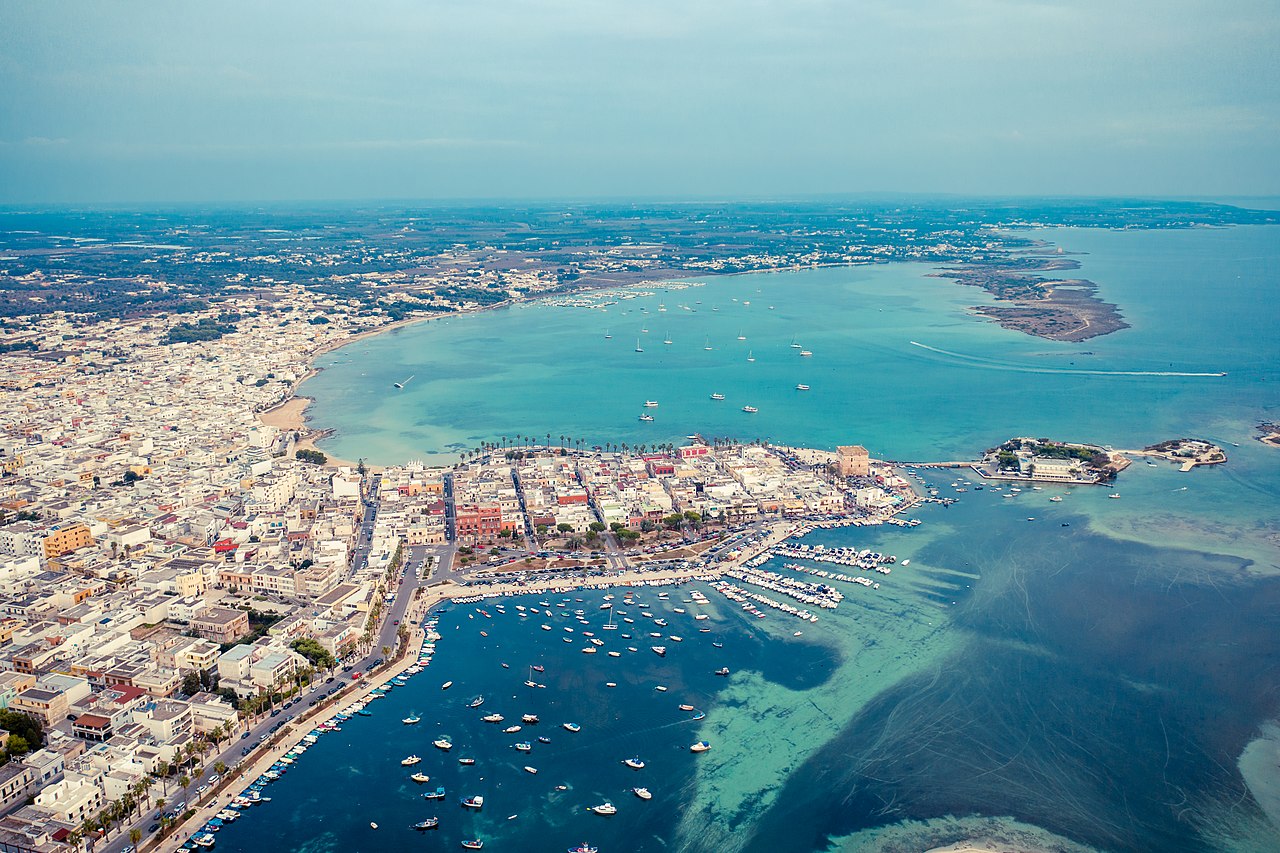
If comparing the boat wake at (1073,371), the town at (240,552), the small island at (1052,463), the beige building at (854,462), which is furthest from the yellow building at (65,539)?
the boat wake at (1073,371)

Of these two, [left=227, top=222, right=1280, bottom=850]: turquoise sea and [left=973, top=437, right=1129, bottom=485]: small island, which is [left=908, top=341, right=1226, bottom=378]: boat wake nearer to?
[left=227, top=222, right=1280, bottom=850]: turquoise sea

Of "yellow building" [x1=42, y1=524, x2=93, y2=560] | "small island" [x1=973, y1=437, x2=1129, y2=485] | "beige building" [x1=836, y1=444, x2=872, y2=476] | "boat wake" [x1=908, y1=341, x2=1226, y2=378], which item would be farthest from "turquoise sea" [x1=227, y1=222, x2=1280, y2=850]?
"yellow building" [x1=42, y1=524, x2=93, y2=560]

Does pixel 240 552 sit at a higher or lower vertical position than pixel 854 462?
lower

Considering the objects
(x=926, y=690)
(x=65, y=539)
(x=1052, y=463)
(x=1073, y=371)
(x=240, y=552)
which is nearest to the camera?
(x=926, y=690)

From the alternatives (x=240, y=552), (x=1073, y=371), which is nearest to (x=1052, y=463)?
(x=1073, y=371)

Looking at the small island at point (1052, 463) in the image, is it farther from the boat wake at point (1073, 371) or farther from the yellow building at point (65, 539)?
the yellow building at point (65, 539)

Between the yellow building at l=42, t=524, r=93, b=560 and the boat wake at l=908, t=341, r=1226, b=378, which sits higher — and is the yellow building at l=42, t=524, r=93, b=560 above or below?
below

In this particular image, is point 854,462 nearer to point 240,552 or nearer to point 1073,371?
point 240,552

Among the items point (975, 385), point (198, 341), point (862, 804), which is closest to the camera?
point (862, 804)

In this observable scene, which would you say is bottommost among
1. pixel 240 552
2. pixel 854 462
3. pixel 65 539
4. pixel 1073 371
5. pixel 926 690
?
pixel 926 690

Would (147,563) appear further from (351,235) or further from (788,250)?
(351,235)

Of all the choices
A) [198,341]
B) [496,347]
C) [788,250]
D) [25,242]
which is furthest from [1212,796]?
[25,242]
